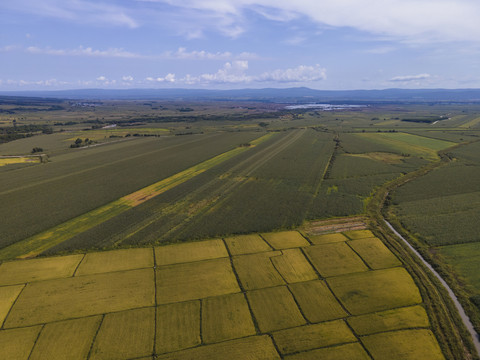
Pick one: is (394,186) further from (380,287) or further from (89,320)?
(89,320)

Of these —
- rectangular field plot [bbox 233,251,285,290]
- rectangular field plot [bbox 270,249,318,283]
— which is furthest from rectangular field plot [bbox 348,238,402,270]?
rectangular field plot [bbox 233,251,285,290]

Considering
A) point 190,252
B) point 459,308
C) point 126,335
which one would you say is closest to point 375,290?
point 459,308

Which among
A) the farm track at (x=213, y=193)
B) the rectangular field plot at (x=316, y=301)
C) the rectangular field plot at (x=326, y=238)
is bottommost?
the rectangular field plot at (x=316, y=301)

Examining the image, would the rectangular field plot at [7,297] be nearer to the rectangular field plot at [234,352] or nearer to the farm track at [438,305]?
the rectangular field plot at [234,352]

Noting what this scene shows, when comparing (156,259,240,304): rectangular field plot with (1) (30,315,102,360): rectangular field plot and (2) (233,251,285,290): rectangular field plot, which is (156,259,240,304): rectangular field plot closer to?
(2) (233,251,285,290): rectangular field plot

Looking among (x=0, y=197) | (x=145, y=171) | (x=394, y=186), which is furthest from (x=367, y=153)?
(x=0, y=197)

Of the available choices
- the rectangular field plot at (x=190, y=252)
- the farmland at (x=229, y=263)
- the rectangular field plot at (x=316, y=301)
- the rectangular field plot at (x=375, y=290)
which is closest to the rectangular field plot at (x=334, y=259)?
the farmland at (x=229, y=263)

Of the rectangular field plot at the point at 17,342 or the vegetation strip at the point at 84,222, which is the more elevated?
the vegetation strip at the point at 84,222
